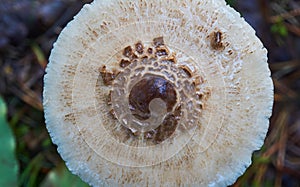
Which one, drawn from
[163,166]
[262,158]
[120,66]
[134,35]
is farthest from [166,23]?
[262,158]

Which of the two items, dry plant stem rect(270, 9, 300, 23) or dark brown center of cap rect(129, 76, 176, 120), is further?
dry plant stem rect(270, 9, 300, 23)

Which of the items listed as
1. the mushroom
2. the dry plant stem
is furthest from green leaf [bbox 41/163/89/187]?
the dry plant stem

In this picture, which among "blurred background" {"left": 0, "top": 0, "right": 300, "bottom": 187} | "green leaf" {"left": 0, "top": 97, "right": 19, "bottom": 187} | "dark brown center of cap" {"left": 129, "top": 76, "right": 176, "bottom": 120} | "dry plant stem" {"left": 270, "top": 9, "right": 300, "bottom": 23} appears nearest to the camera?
"dark brown center of cap" {"left": 129, "top": 76, "right": 176, "bottom": 120}

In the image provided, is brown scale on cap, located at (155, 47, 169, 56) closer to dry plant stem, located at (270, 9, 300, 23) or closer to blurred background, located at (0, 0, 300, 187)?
blurred background, located at (0, 0, 300, 187)

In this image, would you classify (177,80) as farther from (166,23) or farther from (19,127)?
(19,127)

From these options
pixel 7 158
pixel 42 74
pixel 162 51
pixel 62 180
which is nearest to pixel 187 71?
pixel 162 51

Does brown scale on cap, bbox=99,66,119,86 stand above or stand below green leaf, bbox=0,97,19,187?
above

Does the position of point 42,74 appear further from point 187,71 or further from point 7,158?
point 187,71

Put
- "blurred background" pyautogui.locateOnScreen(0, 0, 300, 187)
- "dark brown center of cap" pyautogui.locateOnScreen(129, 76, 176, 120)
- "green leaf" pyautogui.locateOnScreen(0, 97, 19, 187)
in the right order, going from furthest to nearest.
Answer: "blurred background" pyautogui.locateOnScreen(0, 0, 300, 187)
"green leaf" pyautogui.locateOnScreen(0, 97, 19, 187)
"dark brown center of cap" pyautogui.locateOnScreen(129, 76, 176, 120)
